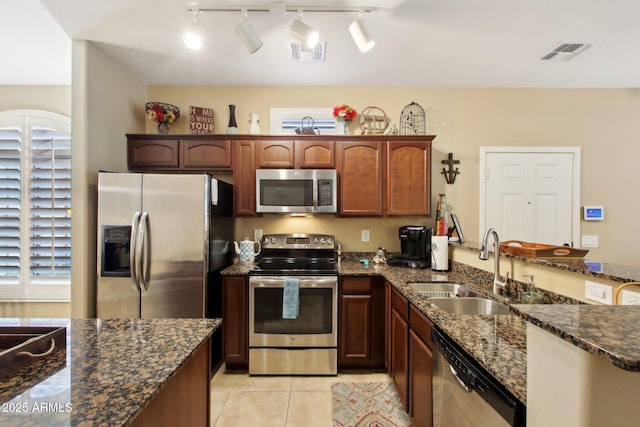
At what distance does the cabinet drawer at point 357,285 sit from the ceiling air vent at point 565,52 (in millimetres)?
2587

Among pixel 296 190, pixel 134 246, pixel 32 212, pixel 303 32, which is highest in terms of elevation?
pixel 303 32

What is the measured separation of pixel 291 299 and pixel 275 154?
1.41m

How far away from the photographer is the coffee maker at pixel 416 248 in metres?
2.70

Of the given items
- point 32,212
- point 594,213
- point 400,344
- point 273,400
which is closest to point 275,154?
point 400,344

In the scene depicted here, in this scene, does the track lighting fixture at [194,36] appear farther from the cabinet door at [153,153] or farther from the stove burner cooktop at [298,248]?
the stove burner cooktop at [298,248]

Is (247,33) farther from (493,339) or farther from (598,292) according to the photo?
(598,292)

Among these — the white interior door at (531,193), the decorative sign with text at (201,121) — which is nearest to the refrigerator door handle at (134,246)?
the decorative sign with text at (201,121)

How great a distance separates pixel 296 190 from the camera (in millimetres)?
2797

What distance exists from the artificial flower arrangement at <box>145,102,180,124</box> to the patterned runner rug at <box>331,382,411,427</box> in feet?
9.92

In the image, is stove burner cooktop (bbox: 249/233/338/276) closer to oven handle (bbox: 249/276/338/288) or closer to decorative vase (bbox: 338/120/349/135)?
oven handle (bbox: 249/276/338/288)

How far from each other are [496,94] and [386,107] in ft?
4.09

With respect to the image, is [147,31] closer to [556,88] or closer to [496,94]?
[496,94]

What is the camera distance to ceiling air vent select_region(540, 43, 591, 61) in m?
2.44

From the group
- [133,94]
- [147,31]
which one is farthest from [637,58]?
[133,94]
